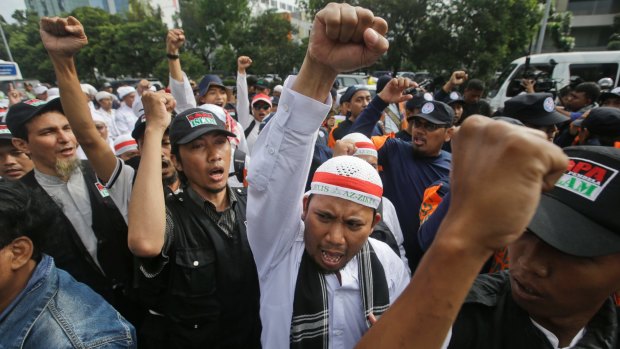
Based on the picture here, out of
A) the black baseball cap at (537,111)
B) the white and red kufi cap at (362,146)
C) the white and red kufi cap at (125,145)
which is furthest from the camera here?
the white and red kufi cap at (125,145)

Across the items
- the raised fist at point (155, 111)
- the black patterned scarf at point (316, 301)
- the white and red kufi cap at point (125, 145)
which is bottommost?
the black patterned scarf at point (316, 301)

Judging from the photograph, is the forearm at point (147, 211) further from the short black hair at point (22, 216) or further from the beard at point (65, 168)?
the beard at point (65, 168)

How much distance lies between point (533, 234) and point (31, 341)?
173 cm

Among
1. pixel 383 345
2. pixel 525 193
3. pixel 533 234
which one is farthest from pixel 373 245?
pixel 525 193

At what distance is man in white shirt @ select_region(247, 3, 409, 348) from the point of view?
97cm

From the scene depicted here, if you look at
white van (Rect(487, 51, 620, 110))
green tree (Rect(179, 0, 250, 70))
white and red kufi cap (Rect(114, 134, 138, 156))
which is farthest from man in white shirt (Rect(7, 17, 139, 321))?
green tree (Rect(179, 0, 250, 70))

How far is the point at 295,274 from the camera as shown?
1354 mm

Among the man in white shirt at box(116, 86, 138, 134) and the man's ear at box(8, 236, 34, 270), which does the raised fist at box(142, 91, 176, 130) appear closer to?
the man's ear at box(8, 236, 34, 270)

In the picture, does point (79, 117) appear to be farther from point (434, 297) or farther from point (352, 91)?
point (352, 91)

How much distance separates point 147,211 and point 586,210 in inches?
63.7

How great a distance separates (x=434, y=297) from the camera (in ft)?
1.90

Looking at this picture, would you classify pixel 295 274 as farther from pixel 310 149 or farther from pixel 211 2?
pixel 211 2

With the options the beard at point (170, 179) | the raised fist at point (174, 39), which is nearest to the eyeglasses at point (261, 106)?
the raised fist at point (174, 39)

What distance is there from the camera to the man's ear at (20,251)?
1.22m
